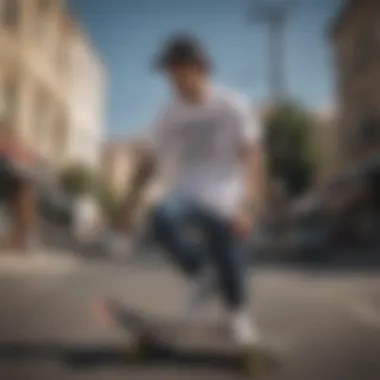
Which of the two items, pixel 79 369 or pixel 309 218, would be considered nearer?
pixel 309 218

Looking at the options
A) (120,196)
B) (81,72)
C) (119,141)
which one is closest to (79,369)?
(120,196)

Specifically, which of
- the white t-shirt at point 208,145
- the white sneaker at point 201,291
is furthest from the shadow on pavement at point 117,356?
the white t-shirt at point 208,145

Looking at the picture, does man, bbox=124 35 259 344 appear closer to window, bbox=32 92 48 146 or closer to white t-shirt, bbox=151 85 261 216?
white t-shirt, bbox=151 85 261 216

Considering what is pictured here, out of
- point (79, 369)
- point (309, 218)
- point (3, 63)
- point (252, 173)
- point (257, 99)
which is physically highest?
point (3, 63)

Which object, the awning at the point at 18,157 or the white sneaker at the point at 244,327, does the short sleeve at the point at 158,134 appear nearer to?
the awning at the point at 18,157

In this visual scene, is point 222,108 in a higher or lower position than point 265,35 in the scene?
lower

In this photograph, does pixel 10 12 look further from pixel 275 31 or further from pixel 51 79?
pixel 275 31

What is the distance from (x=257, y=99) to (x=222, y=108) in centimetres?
10

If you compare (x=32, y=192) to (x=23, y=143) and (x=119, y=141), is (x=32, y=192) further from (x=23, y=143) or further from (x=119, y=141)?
(x=119, y=141)

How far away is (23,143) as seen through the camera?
1774 millimetres

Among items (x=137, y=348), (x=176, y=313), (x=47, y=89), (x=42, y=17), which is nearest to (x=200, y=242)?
(x=176, y=313)

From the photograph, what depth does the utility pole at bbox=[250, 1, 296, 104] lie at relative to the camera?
70.7 inches

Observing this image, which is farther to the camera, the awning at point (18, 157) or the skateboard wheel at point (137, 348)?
the skateboard wheel at point (137, 348)

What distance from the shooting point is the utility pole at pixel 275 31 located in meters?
1.80
